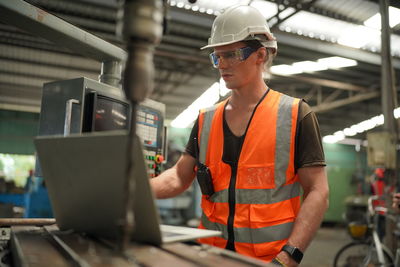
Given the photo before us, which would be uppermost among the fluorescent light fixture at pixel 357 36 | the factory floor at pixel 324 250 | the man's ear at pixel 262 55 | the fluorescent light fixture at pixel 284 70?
the fluorescent light fixture at pixel 357 36

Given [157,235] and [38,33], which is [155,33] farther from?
[38,33]

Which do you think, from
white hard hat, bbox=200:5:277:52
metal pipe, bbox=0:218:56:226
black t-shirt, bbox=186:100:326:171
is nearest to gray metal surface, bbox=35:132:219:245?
metal pipe, bbox=0:218:56:226

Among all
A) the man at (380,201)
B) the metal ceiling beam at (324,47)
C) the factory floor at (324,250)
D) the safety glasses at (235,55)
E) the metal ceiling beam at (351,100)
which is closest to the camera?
the safety glasses at (235,55)

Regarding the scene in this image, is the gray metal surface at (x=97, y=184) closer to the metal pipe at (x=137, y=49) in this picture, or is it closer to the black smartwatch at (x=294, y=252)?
the metal pipe at (x=137, y=49)

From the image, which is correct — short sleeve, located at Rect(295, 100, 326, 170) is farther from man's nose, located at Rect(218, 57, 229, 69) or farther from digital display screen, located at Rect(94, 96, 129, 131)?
digital display screen, located at Rect(94, 96, 129, 131)

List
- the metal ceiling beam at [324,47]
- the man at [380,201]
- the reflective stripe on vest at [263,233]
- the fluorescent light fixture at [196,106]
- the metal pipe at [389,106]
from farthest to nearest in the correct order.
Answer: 1. the fluorescent light fixture at [196,106]
2. the metal ceiling beam at [324,47]
3. the man at [380,201]
4. the metal pipe at [389,106]
5. the reflective stripe on vest at [263,233]

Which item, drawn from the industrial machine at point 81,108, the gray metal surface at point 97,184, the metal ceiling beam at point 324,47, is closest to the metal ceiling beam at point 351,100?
the metal ceiling beam at point 324,47

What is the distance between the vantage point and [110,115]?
5.73ft

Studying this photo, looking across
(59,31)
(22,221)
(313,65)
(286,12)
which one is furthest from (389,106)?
(22,221)

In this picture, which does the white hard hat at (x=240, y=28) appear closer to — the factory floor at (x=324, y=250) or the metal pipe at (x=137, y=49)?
the metal pipe at (x=137, y=49)

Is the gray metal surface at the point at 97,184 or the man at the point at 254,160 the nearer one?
the gray metal surface at the point at 97,184

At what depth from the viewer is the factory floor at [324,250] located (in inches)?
209

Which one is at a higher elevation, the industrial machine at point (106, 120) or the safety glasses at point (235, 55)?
the safety glasses at point (235, 55)

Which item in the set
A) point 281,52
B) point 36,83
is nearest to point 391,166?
point 281,52
